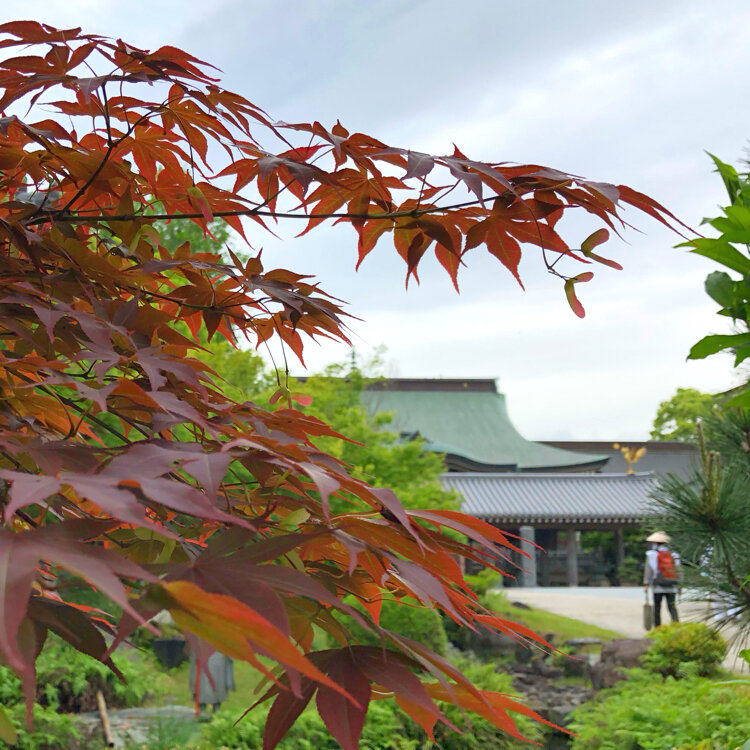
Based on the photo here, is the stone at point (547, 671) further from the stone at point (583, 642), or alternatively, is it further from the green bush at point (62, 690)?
the green bush at point (62, 690)

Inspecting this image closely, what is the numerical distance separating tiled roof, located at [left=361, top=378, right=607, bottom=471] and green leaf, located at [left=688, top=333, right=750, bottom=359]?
64.8 ft

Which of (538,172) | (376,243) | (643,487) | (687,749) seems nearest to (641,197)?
(538,172)

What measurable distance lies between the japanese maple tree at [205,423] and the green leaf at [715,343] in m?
0.37

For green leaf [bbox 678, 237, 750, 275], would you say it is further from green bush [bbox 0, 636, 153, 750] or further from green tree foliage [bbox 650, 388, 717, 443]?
green tree foliage [bbox 650, 388, 717, 443]

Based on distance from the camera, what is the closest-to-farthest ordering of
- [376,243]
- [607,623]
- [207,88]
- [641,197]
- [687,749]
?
[641,197], [207,88], [376,243], [687,749], [607,623]

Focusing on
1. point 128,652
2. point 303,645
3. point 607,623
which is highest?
point 303,645

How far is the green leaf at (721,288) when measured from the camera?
4.18 feet

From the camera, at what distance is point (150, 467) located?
0.53 m

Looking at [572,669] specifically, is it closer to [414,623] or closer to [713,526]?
[414,623]

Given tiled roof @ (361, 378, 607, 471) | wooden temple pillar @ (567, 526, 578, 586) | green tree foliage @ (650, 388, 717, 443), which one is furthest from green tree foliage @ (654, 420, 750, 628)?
green tree foliage @ (650, 388, 717, 443)

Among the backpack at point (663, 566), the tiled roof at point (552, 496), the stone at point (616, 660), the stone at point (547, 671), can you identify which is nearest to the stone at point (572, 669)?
the stone at point (547, 671)

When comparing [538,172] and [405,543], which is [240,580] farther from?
[538,172]

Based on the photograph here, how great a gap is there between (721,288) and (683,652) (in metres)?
5.89

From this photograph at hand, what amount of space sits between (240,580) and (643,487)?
20081 millimetres
